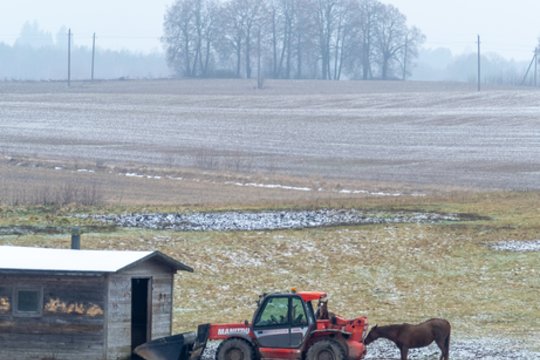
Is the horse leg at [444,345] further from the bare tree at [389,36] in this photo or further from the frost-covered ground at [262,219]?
the bare tree at [389,36]

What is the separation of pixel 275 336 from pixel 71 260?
404 cm

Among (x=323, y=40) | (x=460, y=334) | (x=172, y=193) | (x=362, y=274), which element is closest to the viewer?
(x=460, y=334)

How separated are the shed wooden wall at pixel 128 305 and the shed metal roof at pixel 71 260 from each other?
0.21m

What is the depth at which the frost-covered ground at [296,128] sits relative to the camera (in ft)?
201

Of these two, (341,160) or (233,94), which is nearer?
(341,160)

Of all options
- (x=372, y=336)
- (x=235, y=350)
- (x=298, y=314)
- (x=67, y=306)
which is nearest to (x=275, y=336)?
(x=298, y=314)

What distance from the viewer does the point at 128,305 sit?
21500mm

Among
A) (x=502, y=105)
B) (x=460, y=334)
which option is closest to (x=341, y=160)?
(x=502, y=105)

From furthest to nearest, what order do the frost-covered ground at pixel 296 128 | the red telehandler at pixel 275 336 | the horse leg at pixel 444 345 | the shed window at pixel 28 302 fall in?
the frost-covered ground at pixel 296 128 → the shed window at pixel 28 302 → the horse leg at pixel 444 345 → the red telehandler at pixel 275 336

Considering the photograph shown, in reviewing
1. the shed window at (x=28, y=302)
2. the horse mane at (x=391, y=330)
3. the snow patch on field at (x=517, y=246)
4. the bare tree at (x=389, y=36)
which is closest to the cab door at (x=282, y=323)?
the horse mane at (x=391, y=330)

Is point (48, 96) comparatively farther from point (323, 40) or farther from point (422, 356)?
point (422, 356)

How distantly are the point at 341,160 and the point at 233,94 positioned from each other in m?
42.5

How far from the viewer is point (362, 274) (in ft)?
102

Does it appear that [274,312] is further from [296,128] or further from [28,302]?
[296,128]
